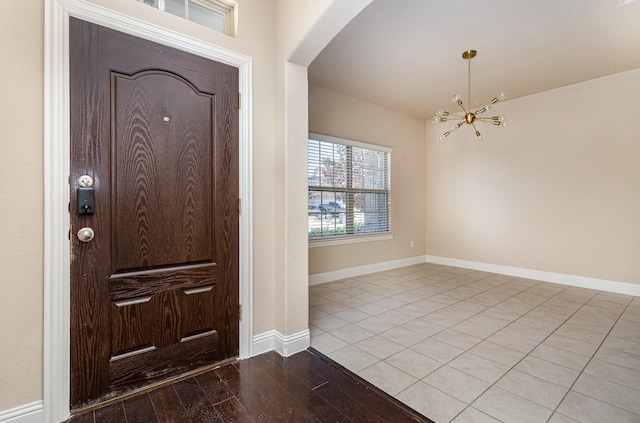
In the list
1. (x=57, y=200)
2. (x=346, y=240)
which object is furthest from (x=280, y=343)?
(x=346, y=240)

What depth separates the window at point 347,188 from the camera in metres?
4.44

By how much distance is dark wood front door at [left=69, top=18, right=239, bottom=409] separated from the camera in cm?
167

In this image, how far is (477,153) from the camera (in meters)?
5.33

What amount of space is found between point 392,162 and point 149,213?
4.41 meters

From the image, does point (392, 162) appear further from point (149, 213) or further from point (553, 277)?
Answer: point (149, 213)

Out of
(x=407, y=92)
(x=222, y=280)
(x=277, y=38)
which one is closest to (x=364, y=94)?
(x=407, y=92)

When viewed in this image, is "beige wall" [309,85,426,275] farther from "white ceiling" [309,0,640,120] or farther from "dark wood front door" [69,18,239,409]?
"dark wood front door" [69,18,239,409]

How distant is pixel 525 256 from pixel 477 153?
1.87m

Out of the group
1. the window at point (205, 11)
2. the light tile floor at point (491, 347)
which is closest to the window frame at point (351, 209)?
the light tile floor at point (491, 347)

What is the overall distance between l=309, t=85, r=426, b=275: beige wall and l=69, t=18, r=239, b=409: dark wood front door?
2366 mm

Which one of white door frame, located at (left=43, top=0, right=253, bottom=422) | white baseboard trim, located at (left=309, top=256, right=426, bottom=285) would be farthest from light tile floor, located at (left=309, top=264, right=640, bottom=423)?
white door frame, located at (left=43, top=0, right=253, bottom=422)

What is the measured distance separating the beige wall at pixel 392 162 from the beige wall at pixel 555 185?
551 mm

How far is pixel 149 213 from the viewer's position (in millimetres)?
1869

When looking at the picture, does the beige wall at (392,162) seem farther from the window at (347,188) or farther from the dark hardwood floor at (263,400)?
the dark hardwood floor at (263,400)
